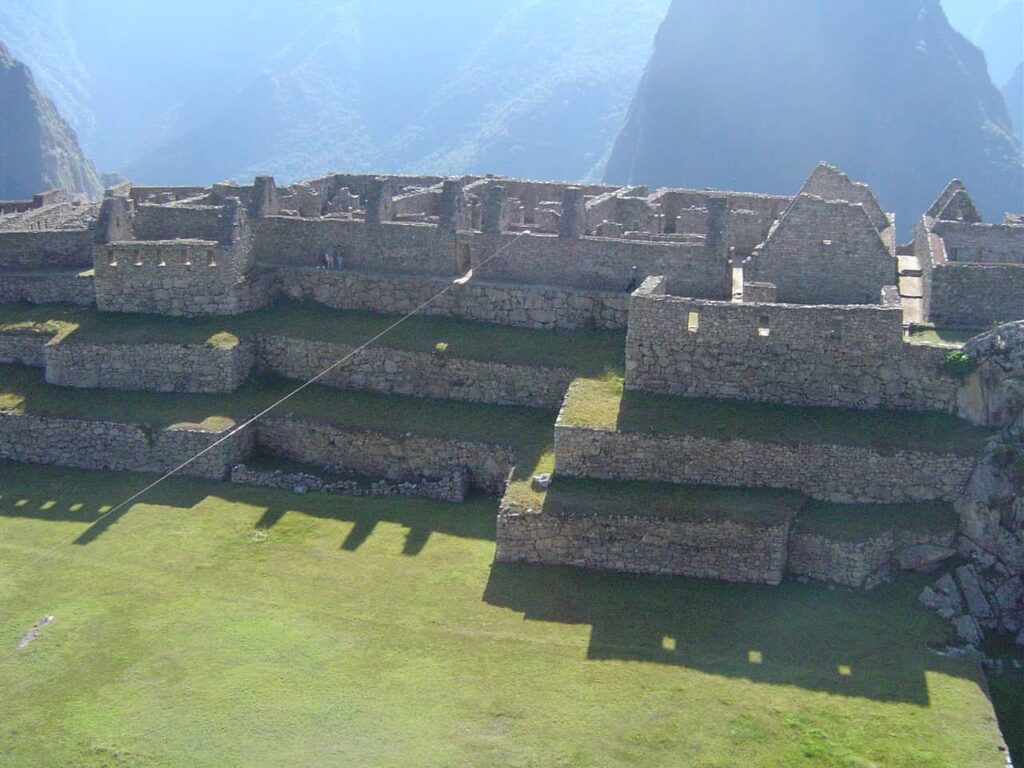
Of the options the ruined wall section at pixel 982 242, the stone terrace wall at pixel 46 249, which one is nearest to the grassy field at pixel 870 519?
the ruined wall section at pixel 982 242

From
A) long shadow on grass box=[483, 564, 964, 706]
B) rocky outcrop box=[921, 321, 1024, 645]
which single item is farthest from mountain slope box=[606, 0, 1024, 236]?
long shadow on grass box=[483, 564, 964, 706]

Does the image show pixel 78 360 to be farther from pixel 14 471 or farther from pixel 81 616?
pixel 81 616

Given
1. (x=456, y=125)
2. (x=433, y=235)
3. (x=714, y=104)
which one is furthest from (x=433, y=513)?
(x=714, y=104)

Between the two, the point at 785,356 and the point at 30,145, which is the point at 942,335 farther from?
the point at 30,145

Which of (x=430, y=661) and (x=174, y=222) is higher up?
(x=174, y=222)

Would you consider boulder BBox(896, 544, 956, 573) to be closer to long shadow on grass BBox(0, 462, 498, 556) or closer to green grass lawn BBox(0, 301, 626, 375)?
green grass lawn BBox(0, 301, 626, 375)

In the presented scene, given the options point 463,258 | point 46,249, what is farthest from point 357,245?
point 46,249
